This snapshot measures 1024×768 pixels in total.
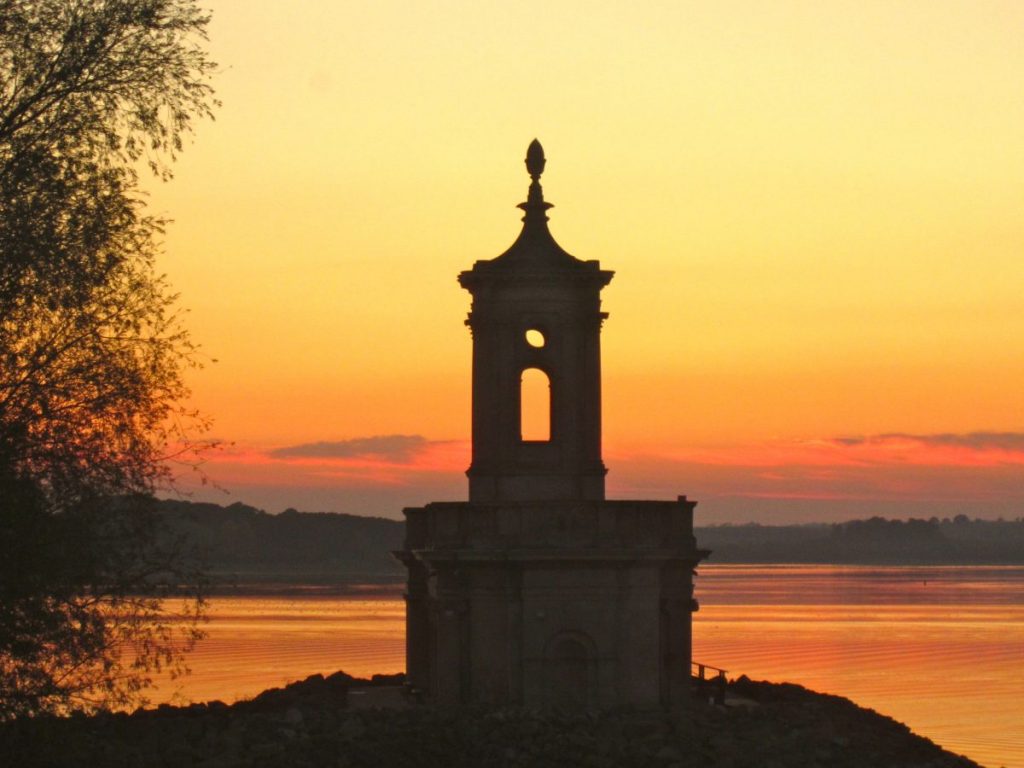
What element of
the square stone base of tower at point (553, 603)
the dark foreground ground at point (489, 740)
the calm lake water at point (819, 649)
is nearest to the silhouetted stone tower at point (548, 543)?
the square stone base of tower at point (553, 603)

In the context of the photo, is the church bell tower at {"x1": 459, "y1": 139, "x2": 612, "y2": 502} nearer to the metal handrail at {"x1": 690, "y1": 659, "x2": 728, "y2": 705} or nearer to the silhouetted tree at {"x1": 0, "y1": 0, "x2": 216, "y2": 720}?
the metal handrail at {"x1": 690, "y1": 659, "x2": 728, "y2": 705}

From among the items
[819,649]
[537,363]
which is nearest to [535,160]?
[537,363]

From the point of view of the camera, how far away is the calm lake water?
2034 inches

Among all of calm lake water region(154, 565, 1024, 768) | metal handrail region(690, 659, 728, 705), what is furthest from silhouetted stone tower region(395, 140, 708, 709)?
calm lake water region(154, 565, 1024, 768)

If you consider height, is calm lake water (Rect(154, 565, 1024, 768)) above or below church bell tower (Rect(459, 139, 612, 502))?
below

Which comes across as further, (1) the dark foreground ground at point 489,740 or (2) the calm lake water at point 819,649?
(2) the calm lake water at point 819,649

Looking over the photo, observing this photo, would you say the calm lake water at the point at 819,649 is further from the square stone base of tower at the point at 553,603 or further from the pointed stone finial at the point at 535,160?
the pointed stone finial at the point at 535,160

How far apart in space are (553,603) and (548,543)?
959mm

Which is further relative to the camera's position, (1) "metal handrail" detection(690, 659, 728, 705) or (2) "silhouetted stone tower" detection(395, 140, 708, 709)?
(1) "metal handrail" detection(690, 659, 728, 705)

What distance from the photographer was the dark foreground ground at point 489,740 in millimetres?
29828

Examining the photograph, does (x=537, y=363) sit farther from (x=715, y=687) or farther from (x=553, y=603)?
(x=715, y=687)

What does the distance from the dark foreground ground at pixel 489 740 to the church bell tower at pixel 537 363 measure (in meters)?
4.23

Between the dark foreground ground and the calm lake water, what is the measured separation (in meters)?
1.41

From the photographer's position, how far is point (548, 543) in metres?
32.3
